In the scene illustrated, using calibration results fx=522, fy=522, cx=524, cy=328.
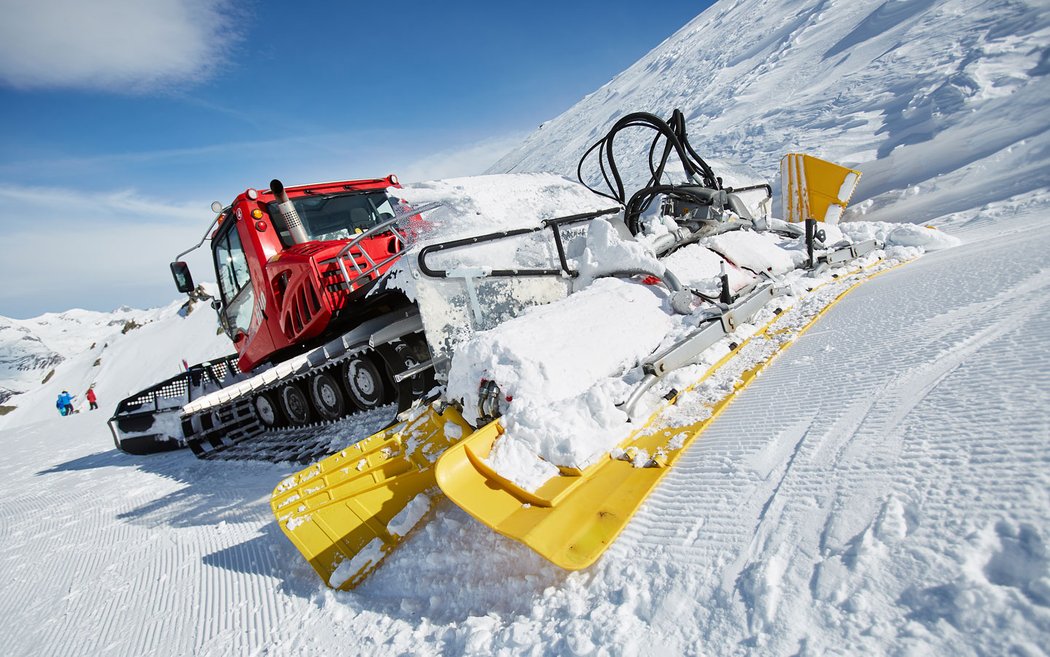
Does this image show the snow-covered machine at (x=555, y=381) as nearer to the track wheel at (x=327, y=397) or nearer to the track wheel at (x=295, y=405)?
the track wheel at (x=327, y=397)

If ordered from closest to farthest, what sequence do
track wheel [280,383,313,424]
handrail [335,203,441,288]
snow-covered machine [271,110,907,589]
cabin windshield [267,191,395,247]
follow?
snow-covered machine [271,110,907,589]
handrail [335,203,441,288]
cabin windshield [267,191,395,247]
track wheel [280,383,313,424]

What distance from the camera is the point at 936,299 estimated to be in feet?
8.59

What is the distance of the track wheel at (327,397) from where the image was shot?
464cm

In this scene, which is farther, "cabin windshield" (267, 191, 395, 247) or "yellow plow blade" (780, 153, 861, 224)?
"yellow plow blade" (780, 153, 861, 224)

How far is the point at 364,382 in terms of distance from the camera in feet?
14.3

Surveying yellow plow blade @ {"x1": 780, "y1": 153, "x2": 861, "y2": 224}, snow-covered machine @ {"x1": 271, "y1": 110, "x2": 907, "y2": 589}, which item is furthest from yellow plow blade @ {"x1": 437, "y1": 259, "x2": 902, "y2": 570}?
yellow plow blade @ {"x1": 780, "y1": 153, "x2": 861, "y2": 224}

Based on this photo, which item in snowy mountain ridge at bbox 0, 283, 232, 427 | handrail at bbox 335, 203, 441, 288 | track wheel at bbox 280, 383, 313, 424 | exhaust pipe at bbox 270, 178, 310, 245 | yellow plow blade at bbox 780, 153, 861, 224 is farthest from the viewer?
snowy mountain ridge at bbox 0, 283, 232, 427

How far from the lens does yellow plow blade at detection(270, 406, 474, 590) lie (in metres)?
2.20

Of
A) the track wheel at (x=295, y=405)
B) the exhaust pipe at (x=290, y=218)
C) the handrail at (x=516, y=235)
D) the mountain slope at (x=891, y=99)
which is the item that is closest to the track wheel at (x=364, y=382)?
the track wheel at (x=295, y=405)

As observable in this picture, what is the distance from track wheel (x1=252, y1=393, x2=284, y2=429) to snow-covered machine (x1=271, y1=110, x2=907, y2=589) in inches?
124

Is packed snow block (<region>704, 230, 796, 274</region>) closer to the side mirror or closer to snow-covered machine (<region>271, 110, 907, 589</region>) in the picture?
snow-covered machine (<region>271, 110, 907, 589</region>)

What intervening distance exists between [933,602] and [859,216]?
Answer: 7.76 meters

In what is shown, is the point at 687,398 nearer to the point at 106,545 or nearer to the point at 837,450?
the point at 837,450

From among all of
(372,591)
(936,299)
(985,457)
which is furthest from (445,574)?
(936,299)
